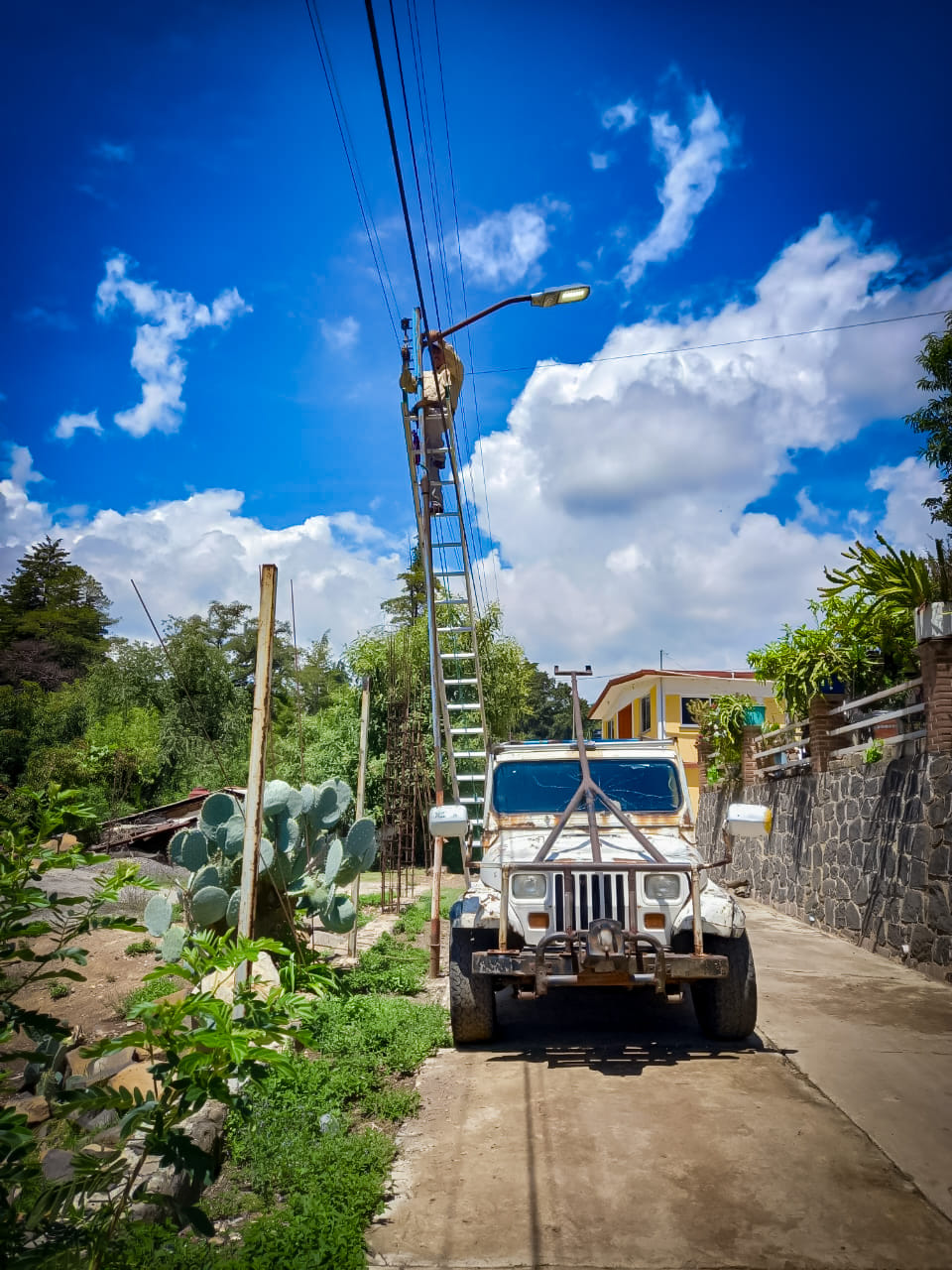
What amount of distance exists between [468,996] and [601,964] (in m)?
1.01

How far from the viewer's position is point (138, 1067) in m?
4.85

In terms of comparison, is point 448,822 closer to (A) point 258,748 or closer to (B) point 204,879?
(A) point 258,748

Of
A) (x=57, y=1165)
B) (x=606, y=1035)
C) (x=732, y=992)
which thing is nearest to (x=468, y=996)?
(x=606, y=1035)

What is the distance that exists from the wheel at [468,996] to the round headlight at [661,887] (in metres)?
1.19

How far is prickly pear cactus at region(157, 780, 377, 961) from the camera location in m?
6.68

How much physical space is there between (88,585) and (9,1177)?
144ft

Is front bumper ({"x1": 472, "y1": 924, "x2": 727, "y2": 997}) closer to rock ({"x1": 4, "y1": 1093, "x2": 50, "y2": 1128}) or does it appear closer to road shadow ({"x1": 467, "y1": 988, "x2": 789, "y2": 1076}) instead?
road shadow ({"x1": 467, "y1": 988, "x2": 789, "y2": 1076})

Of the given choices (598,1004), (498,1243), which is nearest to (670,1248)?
(498,1243)

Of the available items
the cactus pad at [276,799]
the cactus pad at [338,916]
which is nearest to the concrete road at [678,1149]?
the cactus pad at [338,916]

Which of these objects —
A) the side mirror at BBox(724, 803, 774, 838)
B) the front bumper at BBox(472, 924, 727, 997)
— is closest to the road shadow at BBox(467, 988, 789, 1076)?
the front bumper at BBox(472, 924, 727, 997)

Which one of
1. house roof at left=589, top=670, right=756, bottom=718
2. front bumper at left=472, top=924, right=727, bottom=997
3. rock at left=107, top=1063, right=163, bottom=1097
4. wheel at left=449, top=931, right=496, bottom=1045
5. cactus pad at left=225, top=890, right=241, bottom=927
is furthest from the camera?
house roof at left=589, top=670, right=756, bottom=718

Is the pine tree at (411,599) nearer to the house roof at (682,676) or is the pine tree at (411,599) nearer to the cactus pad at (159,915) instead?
the house roof at (682,676)

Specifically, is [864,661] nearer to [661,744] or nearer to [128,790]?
[661,744]

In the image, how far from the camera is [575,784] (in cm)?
714
